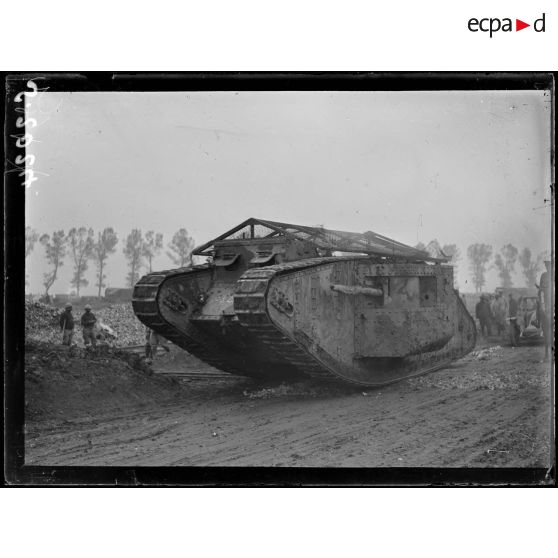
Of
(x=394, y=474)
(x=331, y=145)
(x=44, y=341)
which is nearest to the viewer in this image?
(x=394, y=474)

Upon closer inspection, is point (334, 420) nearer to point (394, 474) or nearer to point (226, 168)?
point (394, 474)

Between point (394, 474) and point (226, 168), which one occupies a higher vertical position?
point (226, 168)

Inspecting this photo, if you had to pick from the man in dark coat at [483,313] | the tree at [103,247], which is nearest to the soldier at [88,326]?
the tree at [103,247]

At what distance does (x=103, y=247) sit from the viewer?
7691 millimetres

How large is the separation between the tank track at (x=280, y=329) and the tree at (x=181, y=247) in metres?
0.80

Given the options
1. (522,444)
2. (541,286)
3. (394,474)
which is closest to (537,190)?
(541,286)

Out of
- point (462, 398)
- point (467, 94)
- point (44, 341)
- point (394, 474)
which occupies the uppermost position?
point (467, 94)

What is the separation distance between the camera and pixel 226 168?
746 centimetres

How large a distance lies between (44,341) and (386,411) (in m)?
4.28

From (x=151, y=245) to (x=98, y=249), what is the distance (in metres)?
0.66

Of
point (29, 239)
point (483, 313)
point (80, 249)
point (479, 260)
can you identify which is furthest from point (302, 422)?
point (29, 239)

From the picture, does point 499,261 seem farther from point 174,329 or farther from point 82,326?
point 82,326

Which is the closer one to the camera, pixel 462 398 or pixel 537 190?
pixel 537 190

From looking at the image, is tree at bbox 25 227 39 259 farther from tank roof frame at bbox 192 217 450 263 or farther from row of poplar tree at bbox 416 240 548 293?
row of poplar tree at bbox 416 240 548 293
